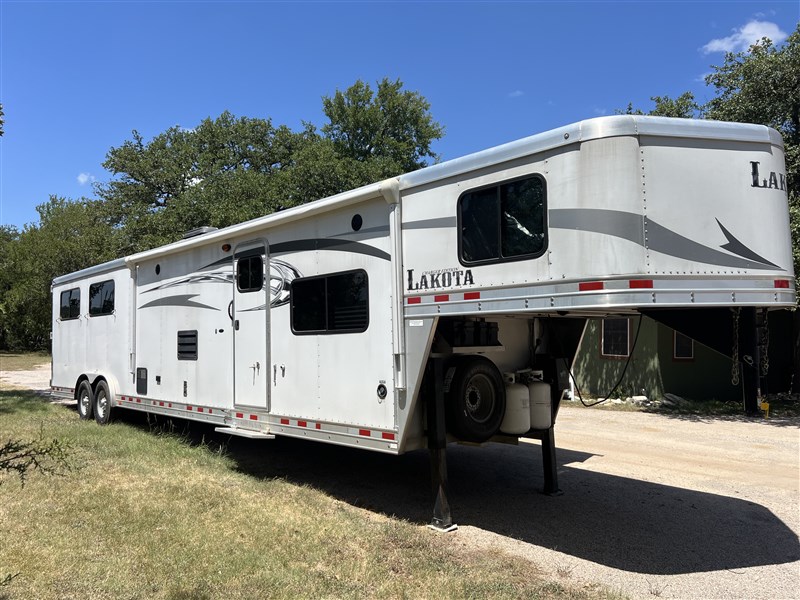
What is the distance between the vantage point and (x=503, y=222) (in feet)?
16.2

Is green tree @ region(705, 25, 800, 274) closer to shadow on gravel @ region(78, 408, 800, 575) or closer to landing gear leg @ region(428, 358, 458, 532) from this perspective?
shadow on gravel @ region(78, 408, 800, 575)

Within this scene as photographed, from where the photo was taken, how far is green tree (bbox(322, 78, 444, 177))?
3049cm

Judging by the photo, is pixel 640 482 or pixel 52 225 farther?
pixel 52 225

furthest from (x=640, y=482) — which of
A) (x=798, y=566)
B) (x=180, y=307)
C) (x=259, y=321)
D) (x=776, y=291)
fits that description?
(x=180, y=307)

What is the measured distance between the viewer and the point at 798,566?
478 cm

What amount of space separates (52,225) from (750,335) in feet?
124

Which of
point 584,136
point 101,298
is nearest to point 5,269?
point 101,298

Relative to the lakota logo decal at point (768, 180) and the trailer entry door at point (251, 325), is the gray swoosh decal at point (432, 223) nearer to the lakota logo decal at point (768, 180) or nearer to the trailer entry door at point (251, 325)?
the lakota logo decal at point (768, 180)

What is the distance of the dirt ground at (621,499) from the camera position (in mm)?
4723

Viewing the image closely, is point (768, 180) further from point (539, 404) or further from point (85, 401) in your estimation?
point (85, 401)

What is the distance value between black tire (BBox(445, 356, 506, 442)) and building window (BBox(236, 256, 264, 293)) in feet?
9.59

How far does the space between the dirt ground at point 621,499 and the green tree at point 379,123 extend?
2264 cm

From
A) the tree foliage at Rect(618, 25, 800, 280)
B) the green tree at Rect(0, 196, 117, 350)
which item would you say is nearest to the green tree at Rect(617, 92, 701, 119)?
the tree foliage at Rect(618, 25, 800, 280)

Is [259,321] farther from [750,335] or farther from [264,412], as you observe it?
[750,335]
